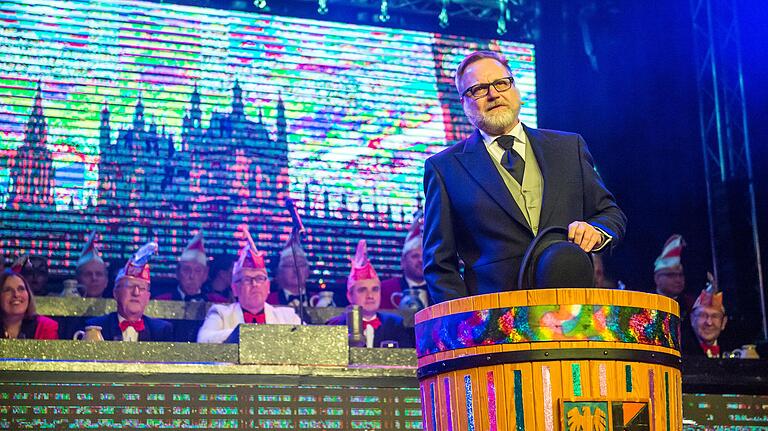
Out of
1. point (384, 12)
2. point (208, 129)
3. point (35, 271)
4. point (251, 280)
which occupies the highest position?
point (384, 12)

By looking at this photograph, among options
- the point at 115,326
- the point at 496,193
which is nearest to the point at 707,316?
the point at 115,326

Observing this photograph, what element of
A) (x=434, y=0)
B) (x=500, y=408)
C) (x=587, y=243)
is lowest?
(x=500, y=408)

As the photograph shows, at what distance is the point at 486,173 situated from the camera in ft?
6.90

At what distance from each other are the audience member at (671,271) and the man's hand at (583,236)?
4.62 meters

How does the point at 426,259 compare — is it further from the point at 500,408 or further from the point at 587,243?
the point at 500,408

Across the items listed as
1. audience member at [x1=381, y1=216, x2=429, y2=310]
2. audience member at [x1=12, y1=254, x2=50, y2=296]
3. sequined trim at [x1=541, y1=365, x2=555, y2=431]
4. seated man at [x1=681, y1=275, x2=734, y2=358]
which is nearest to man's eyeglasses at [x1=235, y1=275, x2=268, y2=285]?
audience member at [x1=381, y1=216, x2=429, y2=310]

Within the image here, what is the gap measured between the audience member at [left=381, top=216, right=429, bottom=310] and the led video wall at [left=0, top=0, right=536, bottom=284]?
10 cm

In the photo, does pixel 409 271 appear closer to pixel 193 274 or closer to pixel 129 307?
pixel 193 274

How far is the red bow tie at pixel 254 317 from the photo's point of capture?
5551 mm

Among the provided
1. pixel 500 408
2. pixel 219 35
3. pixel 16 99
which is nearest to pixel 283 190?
pixel 219 35

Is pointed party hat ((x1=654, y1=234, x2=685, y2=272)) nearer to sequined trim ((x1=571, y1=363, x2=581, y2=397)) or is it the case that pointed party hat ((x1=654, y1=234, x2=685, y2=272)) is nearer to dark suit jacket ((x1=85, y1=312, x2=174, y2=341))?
dark suit jacket ((x1=85, y1=312, x2=174, y2=341))

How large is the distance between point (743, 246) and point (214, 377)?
14.5 feet

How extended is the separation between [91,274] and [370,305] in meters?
1.63

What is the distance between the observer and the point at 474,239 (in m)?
2.09
